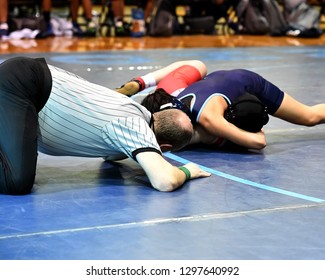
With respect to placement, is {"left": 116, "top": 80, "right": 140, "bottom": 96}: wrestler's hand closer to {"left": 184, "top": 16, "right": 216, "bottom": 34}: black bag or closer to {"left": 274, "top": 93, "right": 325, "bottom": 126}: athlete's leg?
{"left": 274, "top": 93, "right": 325, "bottom": 126}: athlete's leg

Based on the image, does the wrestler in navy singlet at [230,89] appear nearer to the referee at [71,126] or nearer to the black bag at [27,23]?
the referee at [71,126]

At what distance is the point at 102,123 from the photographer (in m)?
3.37

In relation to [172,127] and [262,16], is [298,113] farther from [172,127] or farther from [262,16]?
[262,16]

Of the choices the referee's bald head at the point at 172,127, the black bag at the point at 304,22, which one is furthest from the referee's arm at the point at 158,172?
the black bag at the point at 304,22

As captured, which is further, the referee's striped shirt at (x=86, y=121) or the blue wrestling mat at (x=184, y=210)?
the referee's striped shirt at (x=86, y=121)

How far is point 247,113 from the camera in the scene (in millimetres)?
3871

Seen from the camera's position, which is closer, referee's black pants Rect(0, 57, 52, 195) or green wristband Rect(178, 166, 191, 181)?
referee's black pants Rect(0, 57, 52, 195)

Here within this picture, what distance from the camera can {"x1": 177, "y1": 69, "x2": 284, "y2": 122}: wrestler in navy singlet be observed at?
13.0 feet

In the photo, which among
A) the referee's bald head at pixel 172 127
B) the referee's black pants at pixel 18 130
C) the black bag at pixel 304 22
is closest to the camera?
the referee's black pants at pixel 18 130

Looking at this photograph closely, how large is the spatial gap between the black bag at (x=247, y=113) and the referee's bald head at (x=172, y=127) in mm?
449

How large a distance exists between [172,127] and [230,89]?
0.70m

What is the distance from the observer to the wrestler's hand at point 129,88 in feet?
14.2

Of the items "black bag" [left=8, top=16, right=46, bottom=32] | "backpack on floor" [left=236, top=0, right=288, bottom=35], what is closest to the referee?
"black bag" [left=8, top=16, right=46, bottom=32]

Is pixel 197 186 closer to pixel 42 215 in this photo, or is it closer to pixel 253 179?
pixel 253 179
